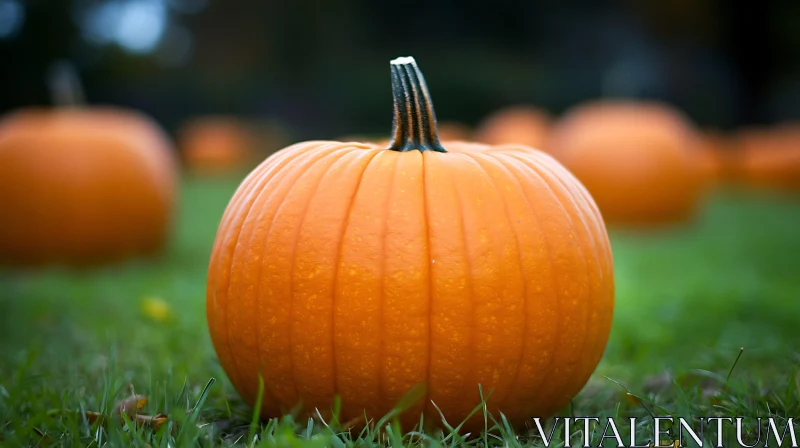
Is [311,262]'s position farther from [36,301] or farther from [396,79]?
[36,301]

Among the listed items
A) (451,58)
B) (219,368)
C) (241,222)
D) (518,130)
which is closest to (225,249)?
(241,222)

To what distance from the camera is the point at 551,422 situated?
195 cm

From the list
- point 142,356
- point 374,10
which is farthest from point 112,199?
point 374,10

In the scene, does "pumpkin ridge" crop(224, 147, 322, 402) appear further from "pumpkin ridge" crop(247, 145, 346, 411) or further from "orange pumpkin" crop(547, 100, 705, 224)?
"orange pumpkin" crop(547, 100, 705, 224)

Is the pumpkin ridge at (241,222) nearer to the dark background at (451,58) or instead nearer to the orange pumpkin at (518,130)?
the orange pumpkin at (518,130)

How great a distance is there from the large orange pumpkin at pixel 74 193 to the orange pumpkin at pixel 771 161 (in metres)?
10.0

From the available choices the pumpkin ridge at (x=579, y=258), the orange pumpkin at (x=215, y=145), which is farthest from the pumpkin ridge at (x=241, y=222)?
the orange pumpkin at (x=215, y=145)

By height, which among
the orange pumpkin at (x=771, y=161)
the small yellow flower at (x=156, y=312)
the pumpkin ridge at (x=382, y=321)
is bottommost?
the orange pumpkin at (x=771, y=161)

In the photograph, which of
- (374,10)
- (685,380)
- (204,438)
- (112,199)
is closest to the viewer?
(204,438)

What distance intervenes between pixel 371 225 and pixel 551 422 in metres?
Answer: 0.75

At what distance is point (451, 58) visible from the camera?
1970 centimetres

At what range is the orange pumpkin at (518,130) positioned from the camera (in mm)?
13289

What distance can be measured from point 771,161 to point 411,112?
11.6m

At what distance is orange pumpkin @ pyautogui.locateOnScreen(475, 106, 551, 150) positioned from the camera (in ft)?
43.6
